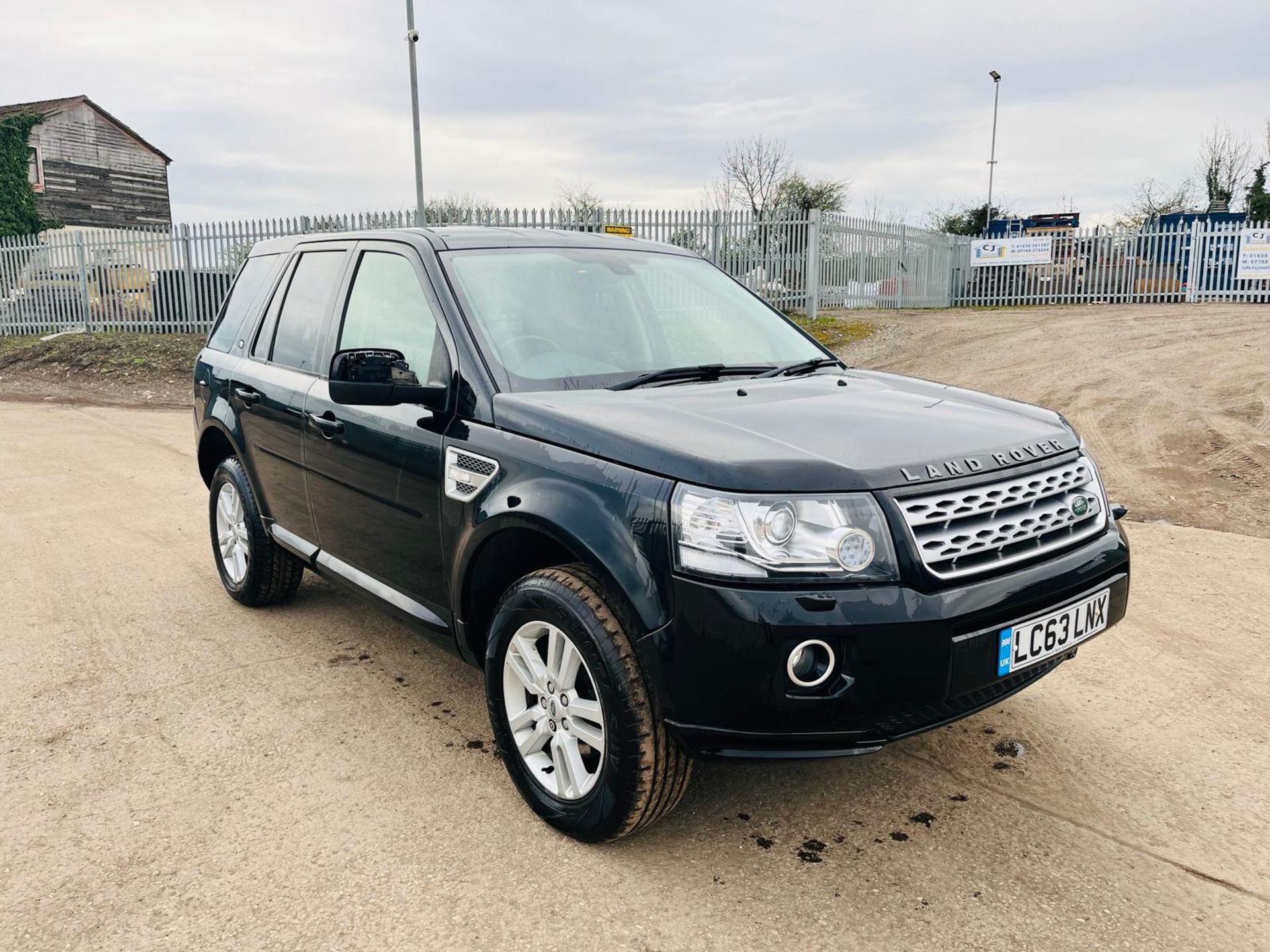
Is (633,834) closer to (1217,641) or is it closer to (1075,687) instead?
(1075,687)

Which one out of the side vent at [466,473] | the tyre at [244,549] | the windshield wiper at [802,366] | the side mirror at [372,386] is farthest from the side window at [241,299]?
the windshield wiper at [802,366]

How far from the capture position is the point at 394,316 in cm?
382

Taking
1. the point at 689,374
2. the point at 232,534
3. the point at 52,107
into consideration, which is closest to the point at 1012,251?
the point at 232,534

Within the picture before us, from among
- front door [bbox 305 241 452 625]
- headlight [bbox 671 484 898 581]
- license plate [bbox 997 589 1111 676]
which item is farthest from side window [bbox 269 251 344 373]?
license plate [bbox 997 589 1111 676]

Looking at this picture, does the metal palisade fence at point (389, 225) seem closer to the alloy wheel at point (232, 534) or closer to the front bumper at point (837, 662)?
the alloy wheel at point (232, 534)

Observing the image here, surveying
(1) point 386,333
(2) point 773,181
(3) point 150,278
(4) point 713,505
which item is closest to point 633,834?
(4) point 713,505

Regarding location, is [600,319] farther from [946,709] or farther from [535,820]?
[946,709]

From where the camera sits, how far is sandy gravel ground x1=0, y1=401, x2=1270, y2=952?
259cm

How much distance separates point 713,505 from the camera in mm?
2527

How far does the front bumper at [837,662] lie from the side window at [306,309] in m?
2.45

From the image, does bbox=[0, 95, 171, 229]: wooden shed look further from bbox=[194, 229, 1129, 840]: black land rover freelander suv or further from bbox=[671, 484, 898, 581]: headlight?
bbox=[671, 484, 898, 581]: headlight

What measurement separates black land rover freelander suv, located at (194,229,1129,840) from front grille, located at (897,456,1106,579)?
10mm

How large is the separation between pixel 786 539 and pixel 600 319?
155 centimetres

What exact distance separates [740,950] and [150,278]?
2154cm
